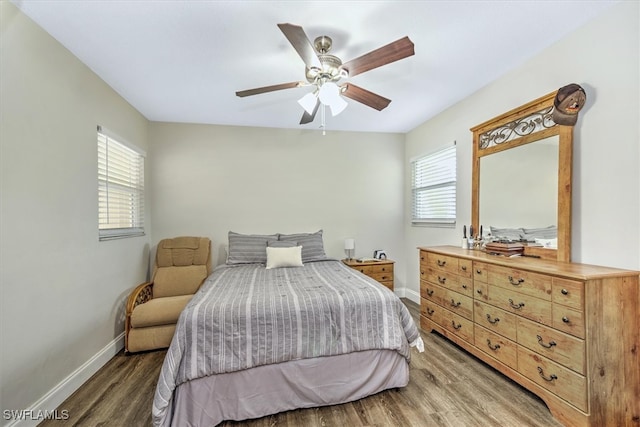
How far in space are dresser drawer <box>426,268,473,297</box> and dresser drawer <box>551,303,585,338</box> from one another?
71cm

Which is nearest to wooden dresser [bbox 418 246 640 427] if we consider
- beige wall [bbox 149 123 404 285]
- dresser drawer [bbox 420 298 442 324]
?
dresser drawer [bbox 420 298 442 324]

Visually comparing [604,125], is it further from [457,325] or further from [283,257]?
[283,257]

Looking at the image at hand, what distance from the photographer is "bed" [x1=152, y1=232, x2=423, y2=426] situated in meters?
1.64

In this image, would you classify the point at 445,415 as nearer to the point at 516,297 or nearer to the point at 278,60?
the point at 516,297

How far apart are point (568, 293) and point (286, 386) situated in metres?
1.87

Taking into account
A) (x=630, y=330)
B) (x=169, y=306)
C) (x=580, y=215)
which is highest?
(x=580, y=215)

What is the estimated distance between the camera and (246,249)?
3393mm

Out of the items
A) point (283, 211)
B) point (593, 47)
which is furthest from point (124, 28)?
point (593, 47)

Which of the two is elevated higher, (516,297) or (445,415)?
(516,297)

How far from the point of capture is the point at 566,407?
1.63 m

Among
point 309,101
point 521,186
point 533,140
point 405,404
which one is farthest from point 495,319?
point 309,101

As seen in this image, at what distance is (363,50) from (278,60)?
0.70m

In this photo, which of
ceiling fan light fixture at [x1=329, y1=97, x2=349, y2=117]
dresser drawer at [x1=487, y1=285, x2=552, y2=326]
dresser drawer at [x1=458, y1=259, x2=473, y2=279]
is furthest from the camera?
dresser drawer at [x1=458, y1=259, x2=473, y2=279]

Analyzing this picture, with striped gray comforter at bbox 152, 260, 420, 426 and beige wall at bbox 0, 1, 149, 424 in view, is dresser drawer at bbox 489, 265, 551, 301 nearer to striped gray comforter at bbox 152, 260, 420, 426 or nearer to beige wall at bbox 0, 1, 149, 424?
striped gray comforter at bbox 152, 260, 420, 426
